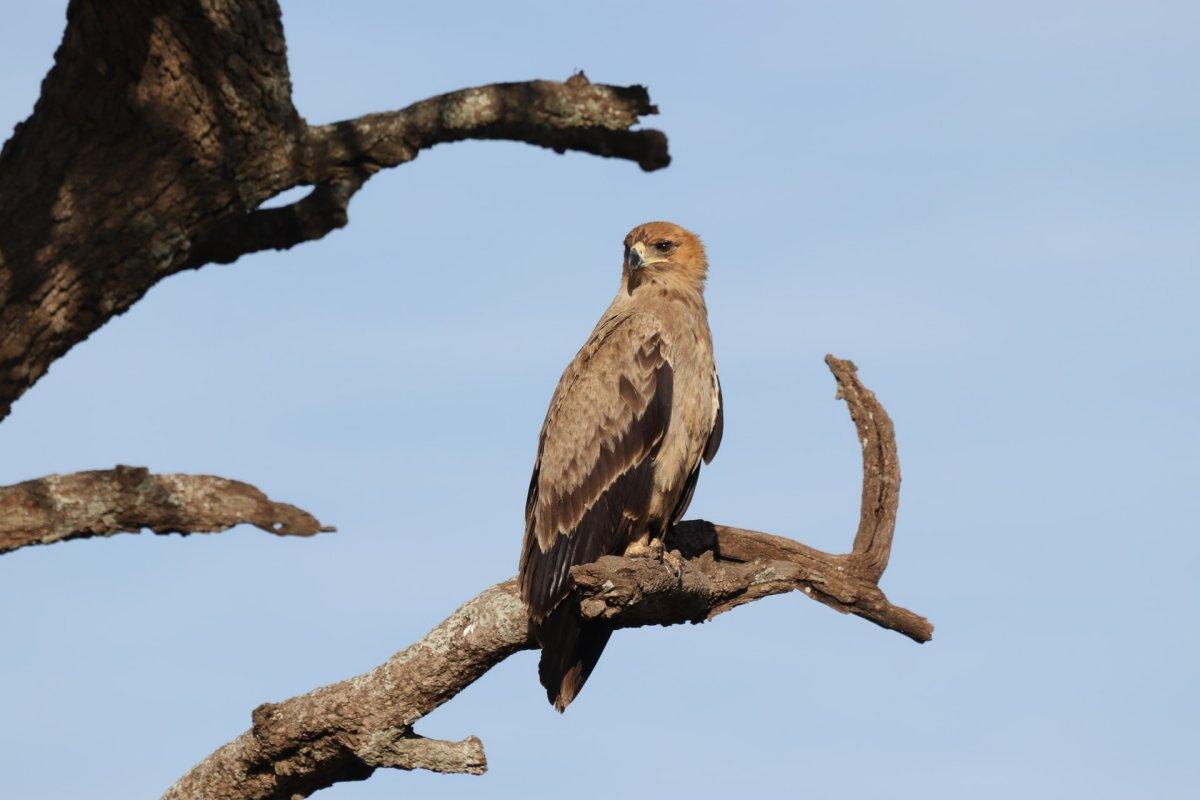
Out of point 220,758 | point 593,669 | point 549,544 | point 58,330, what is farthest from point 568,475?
point 58,330

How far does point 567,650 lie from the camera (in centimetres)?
704

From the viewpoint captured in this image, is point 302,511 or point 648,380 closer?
point 302,511

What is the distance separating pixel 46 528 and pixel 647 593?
2.67m

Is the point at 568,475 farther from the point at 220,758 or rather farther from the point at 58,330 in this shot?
the point at 58,330

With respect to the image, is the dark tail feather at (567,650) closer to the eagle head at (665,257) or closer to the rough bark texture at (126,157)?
the eagle head at (665,257)

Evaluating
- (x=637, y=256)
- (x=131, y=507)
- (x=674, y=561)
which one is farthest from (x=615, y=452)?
(x=131, y=507)

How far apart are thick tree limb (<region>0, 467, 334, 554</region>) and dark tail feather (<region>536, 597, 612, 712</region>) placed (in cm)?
115

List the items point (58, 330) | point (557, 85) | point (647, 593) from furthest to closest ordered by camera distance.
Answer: point (557, 85) < point (58, 330) < point (647, 593)

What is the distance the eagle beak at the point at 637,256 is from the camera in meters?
8.56

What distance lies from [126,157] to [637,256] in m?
2.76

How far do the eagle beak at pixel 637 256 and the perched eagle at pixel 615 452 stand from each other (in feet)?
1.24

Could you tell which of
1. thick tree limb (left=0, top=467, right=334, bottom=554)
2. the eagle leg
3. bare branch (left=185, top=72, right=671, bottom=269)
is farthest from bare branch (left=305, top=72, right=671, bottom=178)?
thick tree limb (left=0, top=467, right=334, bottom=554)

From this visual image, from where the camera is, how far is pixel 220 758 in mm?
6828

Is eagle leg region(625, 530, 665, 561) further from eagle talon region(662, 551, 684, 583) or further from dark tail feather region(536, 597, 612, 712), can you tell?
dark tail feather region(536, 597, 612, 712)
